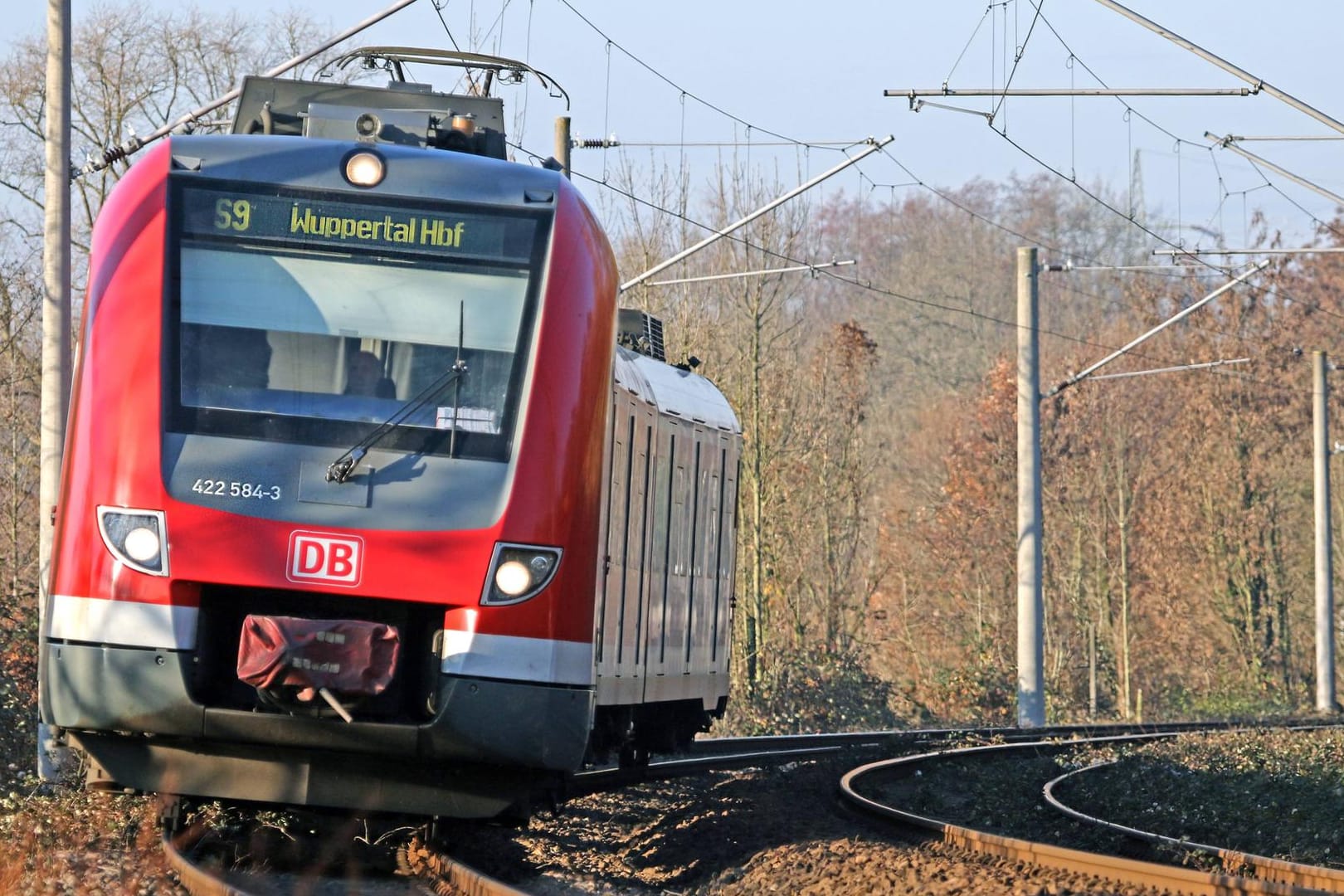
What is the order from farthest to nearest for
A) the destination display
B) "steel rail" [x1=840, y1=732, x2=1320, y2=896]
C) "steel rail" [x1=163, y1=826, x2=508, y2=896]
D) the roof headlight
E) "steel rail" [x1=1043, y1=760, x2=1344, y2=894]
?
"steel rail" [x1=1043, y1=760, x2=1344, y2=894]
"steel rail" [x1=840, y1=732, x2=1320, y2=896]
the roof headlight
the destination display
"steel rail" [x1=163, y1=826, x2=508, y2=896]

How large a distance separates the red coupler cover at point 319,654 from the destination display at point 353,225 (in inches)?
69.0

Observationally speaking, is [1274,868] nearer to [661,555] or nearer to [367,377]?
[661,555]

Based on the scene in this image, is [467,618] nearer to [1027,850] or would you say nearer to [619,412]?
[619,412]

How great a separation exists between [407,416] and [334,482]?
0.44 meters

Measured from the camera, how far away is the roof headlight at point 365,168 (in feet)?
27.3

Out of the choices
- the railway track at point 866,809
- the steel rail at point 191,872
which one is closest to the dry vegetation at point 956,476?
the railway track at point 866,809

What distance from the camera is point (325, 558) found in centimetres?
772

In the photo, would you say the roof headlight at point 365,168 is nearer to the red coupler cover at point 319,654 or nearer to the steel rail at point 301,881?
the red coupler cover at point 319,654

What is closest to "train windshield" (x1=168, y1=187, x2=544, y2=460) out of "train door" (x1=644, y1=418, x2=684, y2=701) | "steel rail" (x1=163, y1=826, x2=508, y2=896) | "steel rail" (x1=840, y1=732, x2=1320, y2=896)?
"steel rail" (x1=163, y1=826, x2=508, y2=896)

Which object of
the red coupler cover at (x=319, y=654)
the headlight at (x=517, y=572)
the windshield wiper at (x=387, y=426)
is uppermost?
the windshield wiper at (x=387, y=426)

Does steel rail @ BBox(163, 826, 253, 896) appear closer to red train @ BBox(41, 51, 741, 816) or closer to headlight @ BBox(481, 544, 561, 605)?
red train @ BBox(41, 51, 741, 816)

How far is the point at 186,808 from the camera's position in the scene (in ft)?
29.5

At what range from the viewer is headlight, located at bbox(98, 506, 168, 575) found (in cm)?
762

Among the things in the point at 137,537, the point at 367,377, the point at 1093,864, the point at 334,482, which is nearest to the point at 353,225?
the point at 367,377
